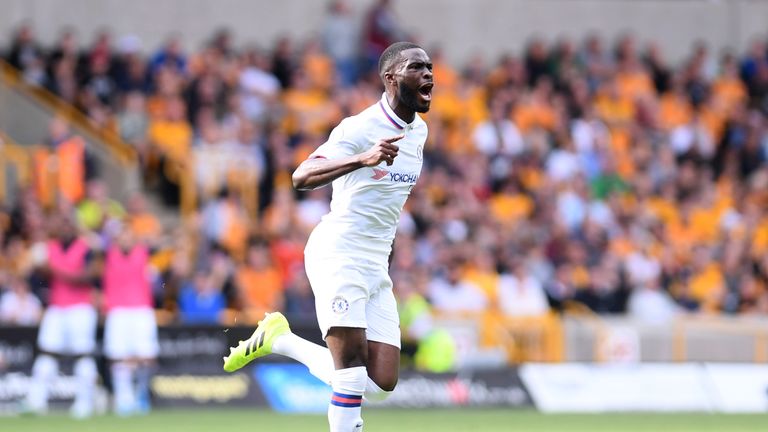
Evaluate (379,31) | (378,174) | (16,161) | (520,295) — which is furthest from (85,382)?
(379,31)

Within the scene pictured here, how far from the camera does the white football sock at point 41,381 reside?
16578mm

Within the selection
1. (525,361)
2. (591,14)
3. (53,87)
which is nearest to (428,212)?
(525,361)

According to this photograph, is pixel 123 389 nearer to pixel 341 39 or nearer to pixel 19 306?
pixel 19 306

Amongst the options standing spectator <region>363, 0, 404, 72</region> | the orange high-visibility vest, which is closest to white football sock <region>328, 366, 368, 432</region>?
the orange high-visibility vest

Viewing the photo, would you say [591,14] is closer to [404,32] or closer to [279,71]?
[404,32]

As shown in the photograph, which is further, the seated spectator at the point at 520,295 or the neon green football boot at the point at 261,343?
the seated spectator at the point at 520,295

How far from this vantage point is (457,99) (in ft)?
76.3

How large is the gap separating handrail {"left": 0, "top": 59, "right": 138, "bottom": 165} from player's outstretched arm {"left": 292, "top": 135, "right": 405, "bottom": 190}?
11.9m

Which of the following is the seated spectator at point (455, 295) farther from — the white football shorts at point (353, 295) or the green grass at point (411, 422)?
the white football shorts at point (353, 295)

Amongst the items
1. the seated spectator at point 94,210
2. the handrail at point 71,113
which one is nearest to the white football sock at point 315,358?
the seated spectator at point 94,210

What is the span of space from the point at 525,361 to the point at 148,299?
4831 millimetres

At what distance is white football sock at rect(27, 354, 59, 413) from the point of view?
1658 cm

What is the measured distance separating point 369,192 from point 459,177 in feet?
40.4

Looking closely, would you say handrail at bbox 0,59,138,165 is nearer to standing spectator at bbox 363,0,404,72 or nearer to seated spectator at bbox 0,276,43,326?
seated spectator at bbox 0,276,43,326
